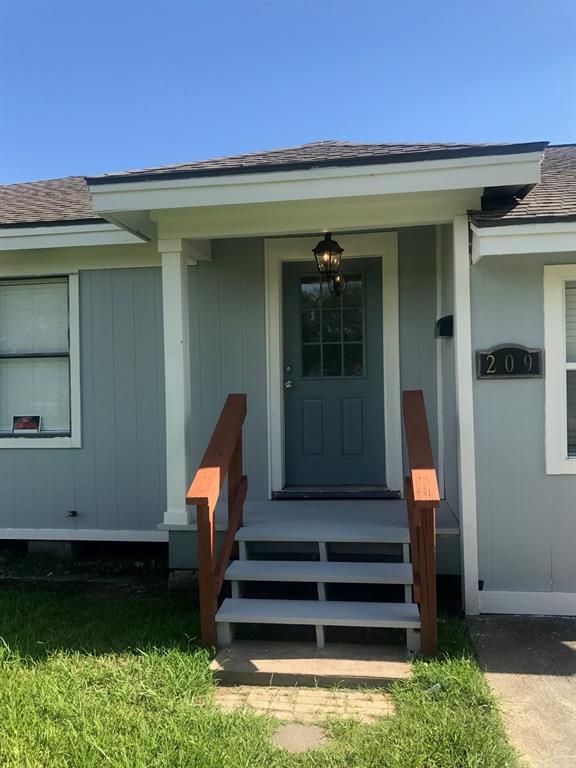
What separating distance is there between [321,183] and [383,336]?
63.9 inches

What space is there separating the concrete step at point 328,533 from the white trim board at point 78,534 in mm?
1312

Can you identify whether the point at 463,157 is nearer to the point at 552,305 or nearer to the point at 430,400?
the point at 552,305

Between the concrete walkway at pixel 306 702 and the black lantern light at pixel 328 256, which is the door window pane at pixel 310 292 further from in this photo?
the concrete walkway at pixel 306 702

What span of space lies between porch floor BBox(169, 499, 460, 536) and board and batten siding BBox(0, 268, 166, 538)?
0.87 metres

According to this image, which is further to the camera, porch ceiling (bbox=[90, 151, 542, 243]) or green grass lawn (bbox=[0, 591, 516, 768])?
porch ceiling (bbox=[90, 151, 542, 243])

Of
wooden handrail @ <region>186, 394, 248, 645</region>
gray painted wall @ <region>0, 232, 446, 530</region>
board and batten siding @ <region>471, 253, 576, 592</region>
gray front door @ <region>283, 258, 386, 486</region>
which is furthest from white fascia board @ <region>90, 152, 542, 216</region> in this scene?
gray front door @ <region>283, 258, 386, 486</region>

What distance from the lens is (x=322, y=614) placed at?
10.5ft

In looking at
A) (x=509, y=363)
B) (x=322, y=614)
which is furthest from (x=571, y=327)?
(x=322, y=614)

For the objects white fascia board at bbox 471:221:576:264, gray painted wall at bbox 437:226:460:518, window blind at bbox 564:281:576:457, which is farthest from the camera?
gray painted wall at bbox 437:226:460:518

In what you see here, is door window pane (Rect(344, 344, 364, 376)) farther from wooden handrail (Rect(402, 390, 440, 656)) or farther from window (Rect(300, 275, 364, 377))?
wooden handrail (Rect(402, 390, 440, 656))

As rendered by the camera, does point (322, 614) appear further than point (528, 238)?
No

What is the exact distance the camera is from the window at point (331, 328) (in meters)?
4.91

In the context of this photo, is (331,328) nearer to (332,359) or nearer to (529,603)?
(332,359)

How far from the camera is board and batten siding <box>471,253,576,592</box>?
3.67 metres
